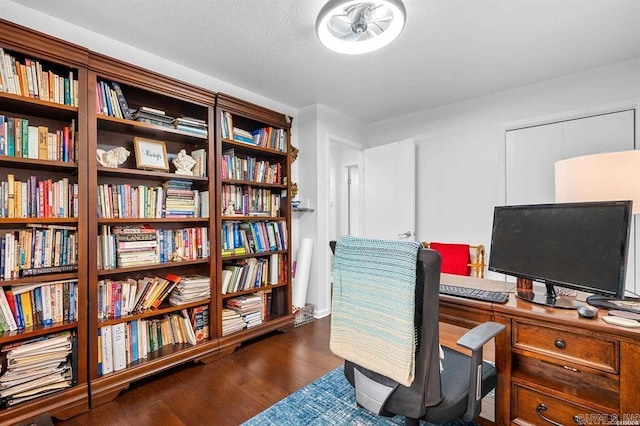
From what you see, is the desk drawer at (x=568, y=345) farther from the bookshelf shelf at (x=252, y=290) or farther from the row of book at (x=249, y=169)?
the row of book at (x=249, y=169)

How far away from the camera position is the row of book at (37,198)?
5.37 feet

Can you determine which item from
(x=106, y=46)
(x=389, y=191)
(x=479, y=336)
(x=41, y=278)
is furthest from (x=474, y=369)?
(x=106, y=46)

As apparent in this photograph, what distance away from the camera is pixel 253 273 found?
2.83m

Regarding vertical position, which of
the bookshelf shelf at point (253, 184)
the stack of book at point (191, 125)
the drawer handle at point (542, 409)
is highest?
the stack of book at point (191, 125)

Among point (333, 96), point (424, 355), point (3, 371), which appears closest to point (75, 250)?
point (3, 371)

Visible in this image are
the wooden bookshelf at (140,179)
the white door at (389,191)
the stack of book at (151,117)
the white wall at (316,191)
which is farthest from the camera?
the white door at (389,191)

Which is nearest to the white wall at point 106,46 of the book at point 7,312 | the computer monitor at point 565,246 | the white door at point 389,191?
the book at point 7,312

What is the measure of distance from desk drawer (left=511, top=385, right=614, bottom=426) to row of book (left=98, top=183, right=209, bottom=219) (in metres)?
2.34

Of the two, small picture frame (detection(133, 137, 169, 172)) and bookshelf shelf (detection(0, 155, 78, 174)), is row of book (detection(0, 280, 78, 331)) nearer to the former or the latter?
bookshelf shelf (detection(0, 155, 78, 174))

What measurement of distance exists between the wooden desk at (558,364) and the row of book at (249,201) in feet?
6.32

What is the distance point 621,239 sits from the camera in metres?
1.15

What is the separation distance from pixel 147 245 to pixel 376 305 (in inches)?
71.3

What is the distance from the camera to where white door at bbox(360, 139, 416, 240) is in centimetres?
360

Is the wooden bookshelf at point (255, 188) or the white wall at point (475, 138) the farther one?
the white wall at point (475, 138)
